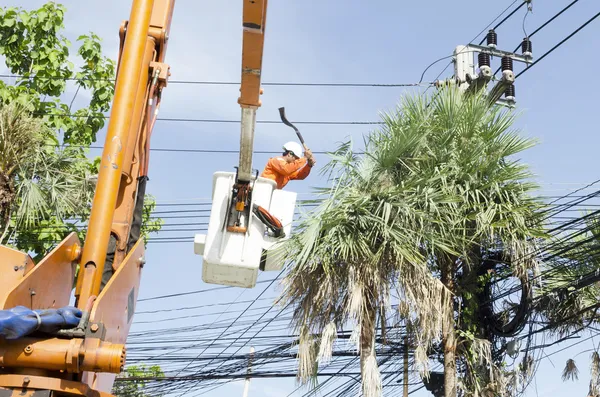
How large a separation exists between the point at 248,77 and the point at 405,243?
3.47m

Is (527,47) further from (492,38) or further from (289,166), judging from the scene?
(289,166)

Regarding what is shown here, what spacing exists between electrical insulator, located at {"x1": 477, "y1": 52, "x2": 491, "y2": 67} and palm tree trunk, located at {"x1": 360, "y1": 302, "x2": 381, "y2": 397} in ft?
17.8

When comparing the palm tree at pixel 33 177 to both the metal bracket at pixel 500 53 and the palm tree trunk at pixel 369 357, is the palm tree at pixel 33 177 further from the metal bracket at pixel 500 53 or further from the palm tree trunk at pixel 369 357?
the metal bracket at pixel 500 53

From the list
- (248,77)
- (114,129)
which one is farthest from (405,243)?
(114,129)

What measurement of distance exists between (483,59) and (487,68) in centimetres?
69

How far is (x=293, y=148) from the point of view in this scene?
9.55 m

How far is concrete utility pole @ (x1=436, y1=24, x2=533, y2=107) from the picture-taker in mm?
12805

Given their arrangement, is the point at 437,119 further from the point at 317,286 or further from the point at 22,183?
the point at 22,183

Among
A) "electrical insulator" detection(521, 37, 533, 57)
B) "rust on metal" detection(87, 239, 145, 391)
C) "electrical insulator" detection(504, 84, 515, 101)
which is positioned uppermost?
"electrical insulator" detection(521, 37, 533, 57)

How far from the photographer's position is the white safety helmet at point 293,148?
953 cm

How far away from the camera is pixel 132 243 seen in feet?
19.7

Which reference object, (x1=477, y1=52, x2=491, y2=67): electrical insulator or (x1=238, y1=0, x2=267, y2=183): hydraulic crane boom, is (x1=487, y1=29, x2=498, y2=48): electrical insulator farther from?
(x1=238, y1=0, x2=267, y2=183): hydraulic crane boom

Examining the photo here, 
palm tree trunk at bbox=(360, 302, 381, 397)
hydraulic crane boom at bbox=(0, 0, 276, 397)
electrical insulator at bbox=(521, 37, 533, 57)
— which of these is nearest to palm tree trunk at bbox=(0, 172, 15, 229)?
hydraulic crane boom at bbox=(0, 0, 276, 397)

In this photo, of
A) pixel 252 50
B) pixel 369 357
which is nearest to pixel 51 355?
pixel 252 50
